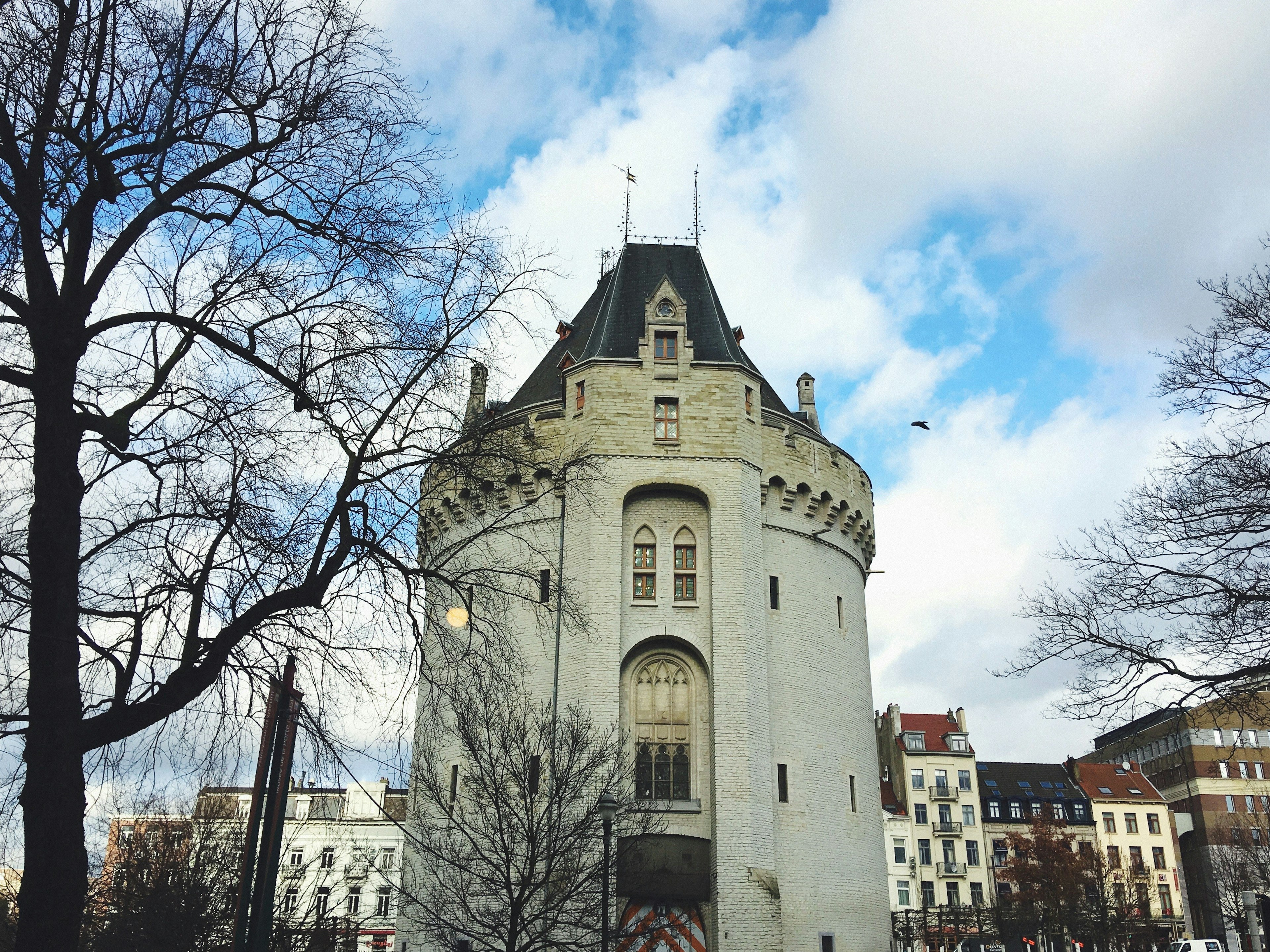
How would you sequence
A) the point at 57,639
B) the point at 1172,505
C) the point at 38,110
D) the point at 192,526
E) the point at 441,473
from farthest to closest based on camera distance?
the point at 1172,505 → the point at 441,473 → the point at 192,526 → the point at 38,110 → the point at 57,639

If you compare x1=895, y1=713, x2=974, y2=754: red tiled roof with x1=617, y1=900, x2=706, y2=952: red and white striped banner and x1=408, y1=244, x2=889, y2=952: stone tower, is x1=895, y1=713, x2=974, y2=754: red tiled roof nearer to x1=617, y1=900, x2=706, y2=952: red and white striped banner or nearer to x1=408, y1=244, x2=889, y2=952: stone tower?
x1=408, y1=244, x2=889, y2=952: stone tower

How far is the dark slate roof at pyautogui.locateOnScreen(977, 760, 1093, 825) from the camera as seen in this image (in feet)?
216

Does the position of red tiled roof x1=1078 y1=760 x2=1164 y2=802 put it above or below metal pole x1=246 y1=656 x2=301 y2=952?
above

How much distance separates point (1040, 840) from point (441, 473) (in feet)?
157

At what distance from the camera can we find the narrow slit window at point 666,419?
28.0 metres

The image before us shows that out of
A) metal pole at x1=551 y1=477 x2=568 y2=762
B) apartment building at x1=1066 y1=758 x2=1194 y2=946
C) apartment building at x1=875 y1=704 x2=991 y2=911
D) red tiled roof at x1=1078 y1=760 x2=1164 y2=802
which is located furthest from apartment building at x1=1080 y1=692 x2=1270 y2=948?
metal pole at x1=551 y1=477 x2=568 y2=762

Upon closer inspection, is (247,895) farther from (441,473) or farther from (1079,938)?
(1079,938)

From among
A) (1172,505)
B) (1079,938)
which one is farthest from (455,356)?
(1079,938)

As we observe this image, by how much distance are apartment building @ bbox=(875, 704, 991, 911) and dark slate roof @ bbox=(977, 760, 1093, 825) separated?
115 inches

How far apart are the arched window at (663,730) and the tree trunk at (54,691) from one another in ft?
60.0

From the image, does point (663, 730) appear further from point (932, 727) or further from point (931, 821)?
point (932, 727)

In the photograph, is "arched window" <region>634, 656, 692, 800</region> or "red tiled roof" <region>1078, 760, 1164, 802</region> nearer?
"arched window" <region>634, 656, 692, 800</region>

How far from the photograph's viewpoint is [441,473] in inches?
443

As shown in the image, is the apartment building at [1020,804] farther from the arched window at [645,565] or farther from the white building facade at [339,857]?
the arched window at [645,565]
